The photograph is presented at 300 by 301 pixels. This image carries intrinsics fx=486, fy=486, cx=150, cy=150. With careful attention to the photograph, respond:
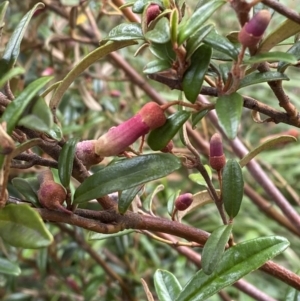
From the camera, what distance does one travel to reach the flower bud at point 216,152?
17.9 inches

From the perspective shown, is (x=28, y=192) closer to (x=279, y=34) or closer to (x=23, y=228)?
(x=23, y=228)

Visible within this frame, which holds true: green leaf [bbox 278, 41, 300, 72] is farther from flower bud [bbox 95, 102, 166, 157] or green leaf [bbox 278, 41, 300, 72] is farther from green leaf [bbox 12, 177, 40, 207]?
green leaf [bbox 12, 177, 40, 207]

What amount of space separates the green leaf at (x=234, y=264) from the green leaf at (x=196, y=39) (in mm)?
181

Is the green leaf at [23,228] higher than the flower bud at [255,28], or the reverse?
the flower bud at [255,28]

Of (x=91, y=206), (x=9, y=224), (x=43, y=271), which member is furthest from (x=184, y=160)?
(x=43, y=271)

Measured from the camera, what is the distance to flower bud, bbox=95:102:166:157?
0.39 meters

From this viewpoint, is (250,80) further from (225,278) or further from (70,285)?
(70,285)

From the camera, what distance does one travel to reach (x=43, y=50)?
113cm

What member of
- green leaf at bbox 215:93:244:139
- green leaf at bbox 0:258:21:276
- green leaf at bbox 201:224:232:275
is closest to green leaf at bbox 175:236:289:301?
green leaf at bbox 201:224:232:275

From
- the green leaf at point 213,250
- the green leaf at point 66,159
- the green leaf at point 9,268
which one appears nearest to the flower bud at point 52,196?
the green leaf at point 66,159

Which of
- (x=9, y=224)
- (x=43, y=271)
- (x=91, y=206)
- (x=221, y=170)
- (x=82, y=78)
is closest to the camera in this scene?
(x=9, y=224)

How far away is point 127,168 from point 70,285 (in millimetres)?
797

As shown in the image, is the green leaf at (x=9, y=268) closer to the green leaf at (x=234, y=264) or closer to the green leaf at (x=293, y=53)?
the green leaf at (x=234, y=264)

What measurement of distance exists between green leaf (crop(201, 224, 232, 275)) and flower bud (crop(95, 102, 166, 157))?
11 centimetres
